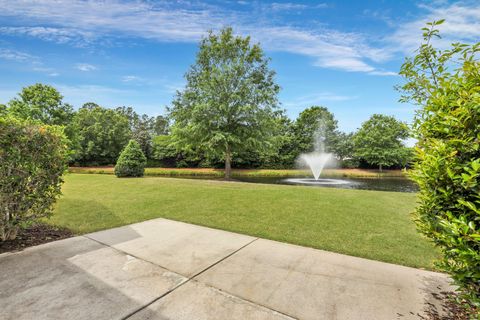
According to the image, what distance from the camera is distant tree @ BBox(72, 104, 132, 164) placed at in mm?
27656

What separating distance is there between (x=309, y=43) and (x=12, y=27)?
33.7 feet

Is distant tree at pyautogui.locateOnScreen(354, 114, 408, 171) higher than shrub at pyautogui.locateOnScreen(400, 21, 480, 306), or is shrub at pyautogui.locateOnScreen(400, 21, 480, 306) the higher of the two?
distant tree at pyautogui.locateOnScreen(354, 114, 408, 171)

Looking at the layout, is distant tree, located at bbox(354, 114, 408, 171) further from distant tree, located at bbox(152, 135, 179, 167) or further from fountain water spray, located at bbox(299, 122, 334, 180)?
distant tree, located at bbox(152, 135, 179, 167)

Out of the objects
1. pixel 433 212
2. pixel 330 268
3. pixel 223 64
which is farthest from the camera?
pixel 223 64

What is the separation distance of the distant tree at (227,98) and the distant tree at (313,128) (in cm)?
1566

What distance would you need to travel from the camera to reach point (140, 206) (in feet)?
19.5

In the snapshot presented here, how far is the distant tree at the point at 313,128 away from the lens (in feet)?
94.4

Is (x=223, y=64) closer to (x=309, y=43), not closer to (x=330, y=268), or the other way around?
(x=309, y=43)

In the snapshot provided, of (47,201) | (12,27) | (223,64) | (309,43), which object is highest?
(223,64)

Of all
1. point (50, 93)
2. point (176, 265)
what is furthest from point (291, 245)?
point (50, 93)

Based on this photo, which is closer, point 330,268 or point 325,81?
point 330,268

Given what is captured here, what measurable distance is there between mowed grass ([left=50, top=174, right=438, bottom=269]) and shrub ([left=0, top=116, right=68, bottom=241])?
935 mm

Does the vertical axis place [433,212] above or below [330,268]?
above

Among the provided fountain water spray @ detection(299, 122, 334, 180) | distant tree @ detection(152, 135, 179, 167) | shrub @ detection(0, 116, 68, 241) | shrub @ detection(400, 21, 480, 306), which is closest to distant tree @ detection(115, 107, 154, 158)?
distant tree @ detection(152, 135, 179, 167)
